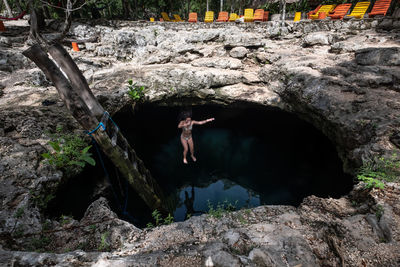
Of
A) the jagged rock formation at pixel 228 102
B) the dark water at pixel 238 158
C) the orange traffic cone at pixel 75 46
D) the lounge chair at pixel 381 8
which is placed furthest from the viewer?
the orange traffic cone at pixel 75 46

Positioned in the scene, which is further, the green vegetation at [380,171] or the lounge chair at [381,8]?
the lounge chair at [381,8]

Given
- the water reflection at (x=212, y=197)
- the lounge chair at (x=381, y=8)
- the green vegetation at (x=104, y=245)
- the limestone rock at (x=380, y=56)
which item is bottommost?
the water reflection at (x=212, y=197)

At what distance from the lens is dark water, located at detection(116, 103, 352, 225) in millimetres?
7039

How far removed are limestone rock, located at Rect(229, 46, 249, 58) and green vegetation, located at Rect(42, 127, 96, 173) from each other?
23.5 feet

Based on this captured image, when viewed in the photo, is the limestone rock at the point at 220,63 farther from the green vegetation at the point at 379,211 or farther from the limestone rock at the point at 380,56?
the green vegetation at the point at 379,211

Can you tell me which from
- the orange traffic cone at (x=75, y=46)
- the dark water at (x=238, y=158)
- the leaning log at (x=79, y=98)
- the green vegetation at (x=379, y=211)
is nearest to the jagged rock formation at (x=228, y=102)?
the green vegetation at (x=379, y=211)

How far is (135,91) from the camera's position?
21.1 feet

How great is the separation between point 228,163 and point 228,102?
318cm

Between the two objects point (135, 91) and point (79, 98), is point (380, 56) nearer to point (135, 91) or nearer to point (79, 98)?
point (135, 91)

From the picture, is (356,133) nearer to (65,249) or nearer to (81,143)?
(65,249)

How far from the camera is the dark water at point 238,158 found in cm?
704

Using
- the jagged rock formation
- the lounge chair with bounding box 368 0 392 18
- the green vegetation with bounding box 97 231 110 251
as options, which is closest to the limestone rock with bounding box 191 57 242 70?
the jagged rock formation

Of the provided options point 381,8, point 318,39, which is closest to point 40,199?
point 318,39

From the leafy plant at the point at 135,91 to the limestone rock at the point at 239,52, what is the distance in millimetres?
4598
